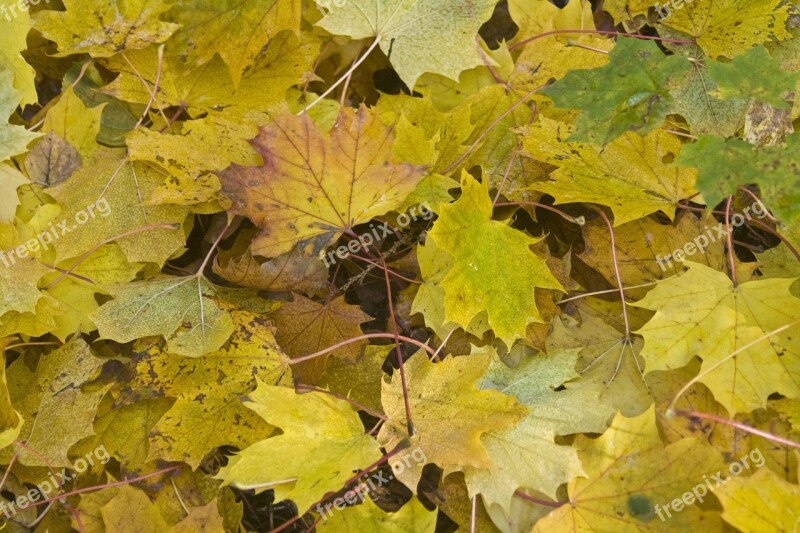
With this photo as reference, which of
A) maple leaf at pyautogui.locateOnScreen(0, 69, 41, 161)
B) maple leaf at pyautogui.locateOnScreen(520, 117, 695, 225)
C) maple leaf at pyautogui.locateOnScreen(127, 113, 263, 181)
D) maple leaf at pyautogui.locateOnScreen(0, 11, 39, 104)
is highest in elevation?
maple leaf at pyautogui.locateOnScreen(0, 11, 39, 104)

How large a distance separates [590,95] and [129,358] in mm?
1046

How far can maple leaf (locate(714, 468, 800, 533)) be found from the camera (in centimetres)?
103

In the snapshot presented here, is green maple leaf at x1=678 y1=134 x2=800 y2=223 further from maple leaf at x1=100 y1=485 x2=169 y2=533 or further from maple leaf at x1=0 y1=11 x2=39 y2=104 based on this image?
maple leaf at x1=0 y1=11 x2=39 y2=104

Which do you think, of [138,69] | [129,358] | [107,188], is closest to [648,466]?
[129,358]

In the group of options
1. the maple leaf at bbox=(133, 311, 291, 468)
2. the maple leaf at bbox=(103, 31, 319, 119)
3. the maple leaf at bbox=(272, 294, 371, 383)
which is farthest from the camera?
the maple leaf at bbox=(103, 31, 319, 119)

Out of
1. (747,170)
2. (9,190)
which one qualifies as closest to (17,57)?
(9,190)

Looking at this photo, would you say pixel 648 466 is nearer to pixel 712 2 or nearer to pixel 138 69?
pixel 712 2

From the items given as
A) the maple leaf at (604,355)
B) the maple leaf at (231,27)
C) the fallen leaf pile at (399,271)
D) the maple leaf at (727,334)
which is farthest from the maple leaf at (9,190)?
the maple leaf at (727,334)

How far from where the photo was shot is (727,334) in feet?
3.88

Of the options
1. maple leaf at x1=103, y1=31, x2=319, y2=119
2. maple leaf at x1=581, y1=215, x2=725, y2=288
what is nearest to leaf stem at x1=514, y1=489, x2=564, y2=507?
maple leaf at x1=581, y1=215, x2=725, y2=288

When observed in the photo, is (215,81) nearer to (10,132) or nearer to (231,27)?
(231,27)

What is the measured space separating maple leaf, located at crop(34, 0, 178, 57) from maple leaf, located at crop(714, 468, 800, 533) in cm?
138

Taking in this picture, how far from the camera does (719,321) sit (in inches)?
47.1

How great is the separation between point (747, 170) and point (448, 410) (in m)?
0.65
